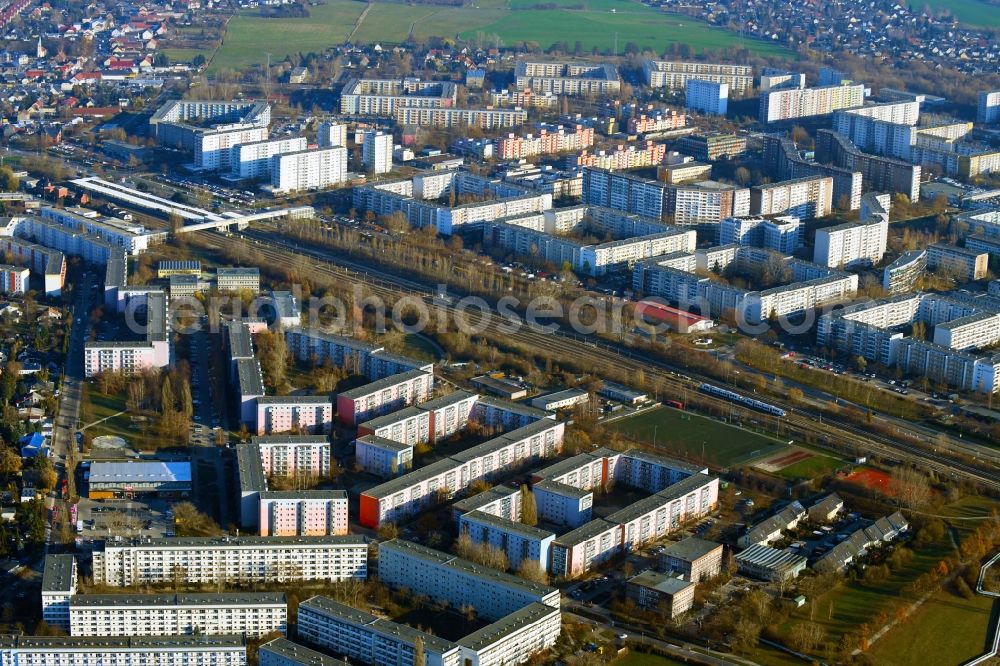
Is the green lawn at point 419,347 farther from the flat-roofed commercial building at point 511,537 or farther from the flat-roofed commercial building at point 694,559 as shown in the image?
the flat-roofed commercial building at point 694,559

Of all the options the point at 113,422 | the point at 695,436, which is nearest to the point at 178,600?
the point at 113,422

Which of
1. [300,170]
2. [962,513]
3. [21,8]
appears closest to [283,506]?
[962,513]

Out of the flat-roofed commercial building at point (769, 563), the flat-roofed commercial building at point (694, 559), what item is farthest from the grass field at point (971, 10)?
the flat-roofed commercial building at point (694, 559)

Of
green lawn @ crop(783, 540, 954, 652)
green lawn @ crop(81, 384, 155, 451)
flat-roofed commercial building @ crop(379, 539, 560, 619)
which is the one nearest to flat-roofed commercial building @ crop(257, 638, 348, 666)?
flat-roofed commercial building @ crop(379, 539, 560, 619)

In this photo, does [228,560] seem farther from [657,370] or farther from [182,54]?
[182,54]

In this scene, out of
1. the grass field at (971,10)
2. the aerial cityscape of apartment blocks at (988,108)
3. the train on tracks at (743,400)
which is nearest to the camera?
the train on tracks at (743,400)
